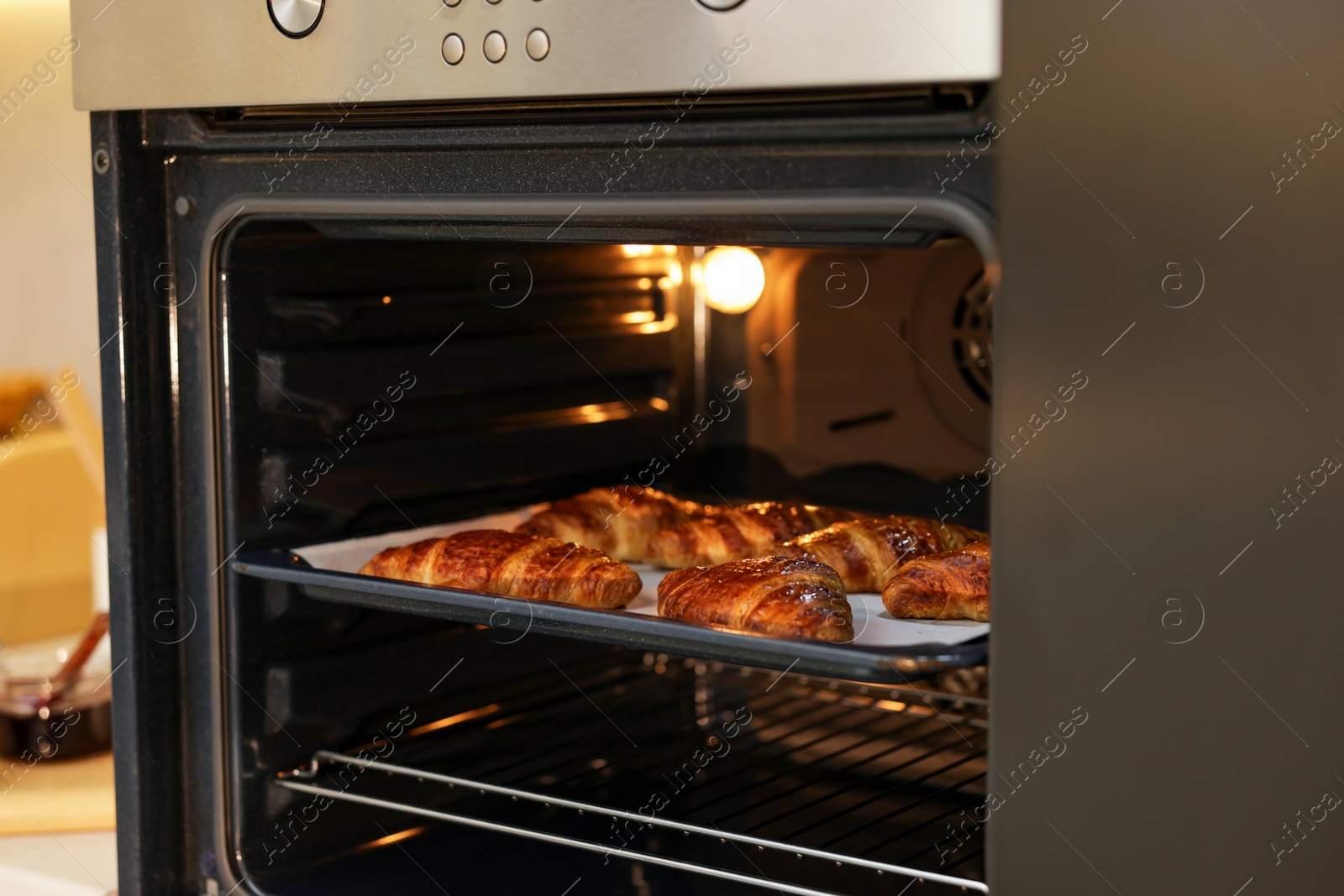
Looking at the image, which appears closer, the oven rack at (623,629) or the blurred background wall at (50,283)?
the oven rack at (623,629)

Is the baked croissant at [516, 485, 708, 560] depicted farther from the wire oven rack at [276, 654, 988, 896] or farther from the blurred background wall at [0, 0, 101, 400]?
the blurred background wall at [0, 0, 101, 400]

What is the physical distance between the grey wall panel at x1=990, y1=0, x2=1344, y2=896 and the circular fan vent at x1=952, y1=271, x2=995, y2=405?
64cm

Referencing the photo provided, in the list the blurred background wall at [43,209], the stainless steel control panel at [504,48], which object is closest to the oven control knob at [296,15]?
the stainless steel control panel at [504,48]

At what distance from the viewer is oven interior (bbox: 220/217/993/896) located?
119 cm

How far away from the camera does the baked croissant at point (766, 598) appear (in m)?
1.05

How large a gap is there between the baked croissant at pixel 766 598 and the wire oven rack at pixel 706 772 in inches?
6.6

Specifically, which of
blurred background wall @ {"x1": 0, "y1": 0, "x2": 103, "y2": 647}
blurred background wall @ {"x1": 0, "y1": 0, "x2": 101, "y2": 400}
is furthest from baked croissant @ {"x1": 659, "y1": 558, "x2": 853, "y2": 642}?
blurred background wall @ {"x1": 0, "y1": 0, "x2": 101, "y2": 400}

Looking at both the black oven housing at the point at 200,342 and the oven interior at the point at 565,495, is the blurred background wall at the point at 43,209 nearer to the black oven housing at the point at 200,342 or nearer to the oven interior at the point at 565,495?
the oven interior at the point at 565,495

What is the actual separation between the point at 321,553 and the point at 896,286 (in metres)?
0.68

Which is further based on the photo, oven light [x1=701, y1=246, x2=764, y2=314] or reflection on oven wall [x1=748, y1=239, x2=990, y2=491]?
oven light [x1=701, y1=246, x2=764, y2=314]

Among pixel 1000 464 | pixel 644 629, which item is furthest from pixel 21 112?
pixel 1000 464

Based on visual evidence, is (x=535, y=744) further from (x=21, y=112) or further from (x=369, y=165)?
(x=21, y=112)

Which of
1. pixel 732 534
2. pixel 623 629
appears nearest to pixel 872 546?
pixel 732 534

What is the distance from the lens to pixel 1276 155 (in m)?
0.77
